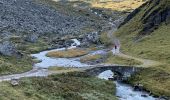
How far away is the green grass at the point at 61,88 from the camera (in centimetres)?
9186

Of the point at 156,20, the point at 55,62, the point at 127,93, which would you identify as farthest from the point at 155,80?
the point at 156,20

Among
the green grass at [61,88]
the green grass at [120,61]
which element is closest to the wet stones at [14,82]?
the green grass at [61,88]

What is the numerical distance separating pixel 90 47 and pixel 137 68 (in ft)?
188

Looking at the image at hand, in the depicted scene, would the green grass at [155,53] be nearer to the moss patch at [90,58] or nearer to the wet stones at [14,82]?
the moss patch at [90,58]

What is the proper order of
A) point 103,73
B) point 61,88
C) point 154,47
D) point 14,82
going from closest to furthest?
point 14,82 < point 61,88 < point 103,73 < point 154,47

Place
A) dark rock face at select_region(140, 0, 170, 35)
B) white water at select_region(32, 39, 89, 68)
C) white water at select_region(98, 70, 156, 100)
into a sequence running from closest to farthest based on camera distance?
white water at select_region(98, 70, 156, 100), white water at select_region(32, 39, 89, 68), dark rock face at select_region(140, 0, 170, 35)

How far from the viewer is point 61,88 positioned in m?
101

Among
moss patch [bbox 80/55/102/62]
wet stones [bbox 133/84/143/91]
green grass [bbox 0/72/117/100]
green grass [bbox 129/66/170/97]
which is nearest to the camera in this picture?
green grass [bbox 0/72/117/100]

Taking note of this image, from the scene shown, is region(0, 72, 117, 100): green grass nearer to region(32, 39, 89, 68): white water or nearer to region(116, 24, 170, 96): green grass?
region(116, 24, 170, 96): green grass

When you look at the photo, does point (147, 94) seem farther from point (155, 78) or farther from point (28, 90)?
point (28, 90)

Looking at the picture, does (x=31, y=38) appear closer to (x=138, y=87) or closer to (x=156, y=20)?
(x=156, y=20)

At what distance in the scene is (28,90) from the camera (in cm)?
9494

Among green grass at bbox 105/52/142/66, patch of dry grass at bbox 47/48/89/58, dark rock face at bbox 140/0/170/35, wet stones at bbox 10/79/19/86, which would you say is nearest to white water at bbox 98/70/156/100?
green grass at bbox 105/52/142/66

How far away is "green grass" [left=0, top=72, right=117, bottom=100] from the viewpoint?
91856 mm
